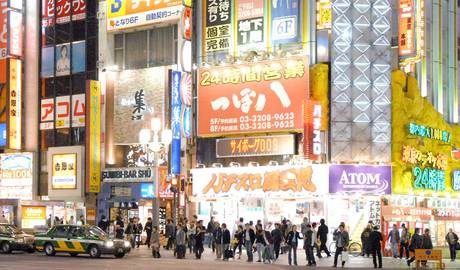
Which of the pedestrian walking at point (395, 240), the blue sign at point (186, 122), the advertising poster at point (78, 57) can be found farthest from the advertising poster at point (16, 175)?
the pedestrian walking at point (395, 240)

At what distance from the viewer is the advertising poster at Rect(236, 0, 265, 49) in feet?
168

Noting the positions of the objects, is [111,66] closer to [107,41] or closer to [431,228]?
[107,41]

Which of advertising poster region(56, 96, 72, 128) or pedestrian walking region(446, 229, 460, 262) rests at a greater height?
advertising poster region(56, 96, 72, 128)

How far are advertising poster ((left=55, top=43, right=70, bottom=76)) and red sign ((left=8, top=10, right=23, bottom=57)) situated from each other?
2.63 m

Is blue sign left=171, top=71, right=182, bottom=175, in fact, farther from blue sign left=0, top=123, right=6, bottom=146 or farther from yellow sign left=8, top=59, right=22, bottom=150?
blue sign left=0, top=123, right=6, bottom=146

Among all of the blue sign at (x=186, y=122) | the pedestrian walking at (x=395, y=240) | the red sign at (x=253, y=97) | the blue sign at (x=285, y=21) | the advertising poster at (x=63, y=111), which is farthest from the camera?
the advertising poster at (x=63, y=111)

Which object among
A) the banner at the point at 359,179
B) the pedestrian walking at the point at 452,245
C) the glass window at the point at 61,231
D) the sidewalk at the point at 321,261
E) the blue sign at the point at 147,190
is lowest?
the sidewalk at the point at 321,261

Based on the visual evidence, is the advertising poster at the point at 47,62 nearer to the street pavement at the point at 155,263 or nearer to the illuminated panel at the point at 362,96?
the street pavement at the point at 155,263

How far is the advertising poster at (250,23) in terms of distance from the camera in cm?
5109

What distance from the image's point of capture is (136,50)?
57688 millimetres

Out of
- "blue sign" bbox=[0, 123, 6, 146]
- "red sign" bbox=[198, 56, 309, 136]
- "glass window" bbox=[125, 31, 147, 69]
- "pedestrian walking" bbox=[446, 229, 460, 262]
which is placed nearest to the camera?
"pedestrian walking" bbox=[446, 229, 460, 262]

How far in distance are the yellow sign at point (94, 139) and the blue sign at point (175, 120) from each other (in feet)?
24.8

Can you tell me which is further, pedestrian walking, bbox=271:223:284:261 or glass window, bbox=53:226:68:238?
glass window, bbox=53:226:68:238

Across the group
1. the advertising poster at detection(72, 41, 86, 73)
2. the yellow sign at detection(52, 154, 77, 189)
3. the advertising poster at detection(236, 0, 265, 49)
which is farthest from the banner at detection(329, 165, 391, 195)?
the advertising poster at detection(72, 41, 86, 73)
